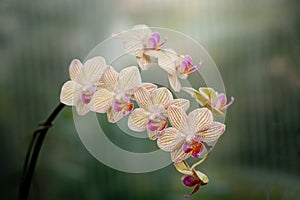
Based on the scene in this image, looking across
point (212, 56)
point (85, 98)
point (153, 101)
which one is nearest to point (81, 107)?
point (85, 98)

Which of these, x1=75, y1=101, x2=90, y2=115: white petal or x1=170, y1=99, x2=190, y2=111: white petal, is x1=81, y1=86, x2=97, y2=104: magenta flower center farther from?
x1=170, y1=99, x2=190, y2=111: white petal

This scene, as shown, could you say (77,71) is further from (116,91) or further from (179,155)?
(179,155)

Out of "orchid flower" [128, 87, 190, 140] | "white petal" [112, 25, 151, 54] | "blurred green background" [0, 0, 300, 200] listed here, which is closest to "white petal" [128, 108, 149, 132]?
"orchid flower" [128, 87, 190, 140]

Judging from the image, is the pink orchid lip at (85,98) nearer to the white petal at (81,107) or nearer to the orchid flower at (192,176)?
the white petal at (81,107)

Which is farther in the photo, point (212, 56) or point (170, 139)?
point (212, 56)

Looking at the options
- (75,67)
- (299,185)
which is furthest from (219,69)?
(75,67)

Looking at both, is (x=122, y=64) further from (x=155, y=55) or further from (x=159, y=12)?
(x=155, y=55)
